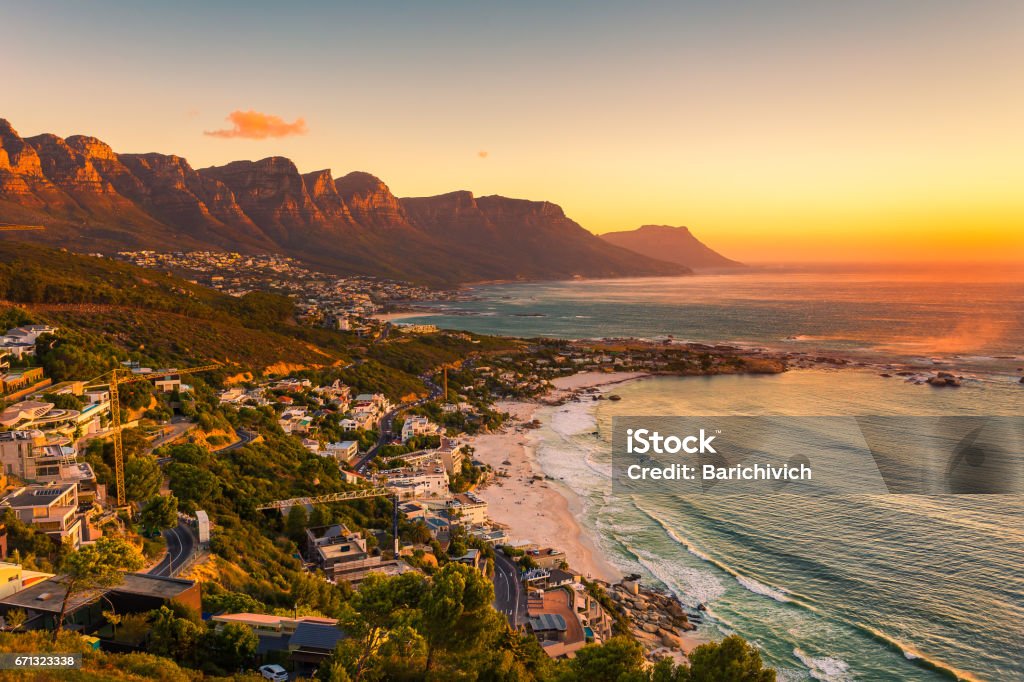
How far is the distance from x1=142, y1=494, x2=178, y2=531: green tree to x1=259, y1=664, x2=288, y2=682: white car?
27.8 ft

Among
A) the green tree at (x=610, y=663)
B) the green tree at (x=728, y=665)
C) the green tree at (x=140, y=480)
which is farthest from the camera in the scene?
the green tree at (x=140, y=480)

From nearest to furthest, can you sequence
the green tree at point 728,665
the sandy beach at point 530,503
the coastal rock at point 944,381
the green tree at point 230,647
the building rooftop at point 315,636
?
1. the green tree at point 728,665
2. the green tree at point 230,647
3. the building rooftop at point 315,636
4. the sandy beach at point 530,503
5. the coastal rock at point 944,381

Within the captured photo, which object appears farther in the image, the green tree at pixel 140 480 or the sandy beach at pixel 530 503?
the sandy beach at pixel 530 503

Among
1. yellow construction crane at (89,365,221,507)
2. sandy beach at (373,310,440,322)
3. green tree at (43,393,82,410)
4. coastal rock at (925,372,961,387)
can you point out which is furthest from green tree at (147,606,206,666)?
sandy beach at (373,310,440,322)

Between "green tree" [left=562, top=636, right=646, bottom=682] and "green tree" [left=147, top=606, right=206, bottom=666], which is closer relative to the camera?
"green tree" [left=147, top=606, right=206, bottom=666]

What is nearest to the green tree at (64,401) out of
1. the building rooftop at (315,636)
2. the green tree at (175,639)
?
the green tree at (175,639)

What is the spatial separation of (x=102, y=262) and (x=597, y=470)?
60973 millimetres

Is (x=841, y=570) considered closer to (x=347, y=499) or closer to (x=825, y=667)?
(x=825, y=667)

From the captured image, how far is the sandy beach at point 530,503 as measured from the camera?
26.0 m

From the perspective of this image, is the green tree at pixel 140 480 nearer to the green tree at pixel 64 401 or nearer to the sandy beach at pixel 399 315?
the green tree at pixel 64 401

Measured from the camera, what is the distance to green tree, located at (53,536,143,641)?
38.6 ft

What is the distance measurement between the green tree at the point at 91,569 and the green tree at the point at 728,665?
1087 centimetres

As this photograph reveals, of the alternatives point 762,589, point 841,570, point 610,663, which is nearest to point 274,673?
point 610,663

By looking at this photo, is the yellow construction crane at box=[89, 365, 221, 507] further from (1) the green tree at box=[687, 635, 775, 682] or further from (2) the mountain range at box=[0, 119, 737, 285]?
(2) the mountain range at box=[0, 119, 737, 285]
